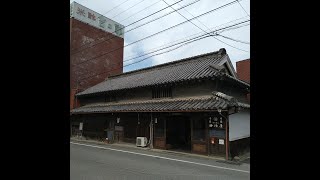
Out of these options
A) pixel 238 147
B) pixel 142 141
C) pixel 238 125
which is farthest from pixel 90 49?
pixel 238 147

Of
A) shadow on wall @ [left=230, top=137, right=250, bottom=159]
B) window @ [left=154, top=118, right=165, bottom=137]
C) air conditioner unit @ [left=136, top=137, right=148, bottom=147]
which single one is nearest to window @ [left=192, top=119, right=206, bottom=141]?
shadow on wall @ [left=230, top=137, right=250, bottom=159]

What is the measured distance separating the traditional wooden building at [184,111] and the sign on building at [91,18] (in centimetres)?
1156

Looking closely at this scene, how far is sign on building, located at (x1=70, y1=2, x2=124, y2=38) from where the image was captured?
30805mm

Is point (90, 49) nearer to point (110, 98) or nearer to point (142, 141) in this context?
point (110, 98)

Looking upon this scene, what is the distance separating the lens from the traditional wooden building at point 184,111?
1412 centimetres

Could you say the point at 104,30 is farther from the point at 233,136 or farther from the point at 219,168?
the point at 219,168

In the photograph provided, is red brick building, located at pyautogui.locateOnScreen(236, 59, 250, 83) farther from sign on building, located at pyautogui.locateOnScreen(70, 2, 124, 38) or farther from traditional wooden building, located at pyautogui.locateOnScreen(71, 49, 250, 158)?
sign on building, located at pyautogui.locateOnScreen(70, 2, 124, 38)

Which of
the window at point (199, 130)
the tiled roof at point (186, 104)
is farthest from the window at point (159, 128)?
the window at point (199, 130)
